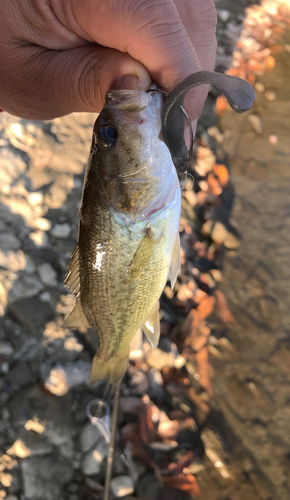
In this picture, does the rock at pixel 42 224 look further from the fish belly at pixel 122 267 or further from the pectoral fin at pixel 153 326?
the pectoral fin at pixel 153 326

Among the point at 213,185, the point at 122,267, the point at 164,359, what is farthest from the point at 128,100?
the point at 213,185

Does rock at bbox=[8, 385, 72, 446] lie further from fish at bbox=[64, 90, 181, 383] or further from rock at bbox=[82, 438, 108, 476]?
fish at bbox=[64, 90, 181, 383]

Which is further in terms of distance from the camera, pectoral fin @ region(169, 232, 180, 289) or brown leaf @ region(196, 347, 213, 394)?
brown leaf @ region(196, 347, 213, 394)

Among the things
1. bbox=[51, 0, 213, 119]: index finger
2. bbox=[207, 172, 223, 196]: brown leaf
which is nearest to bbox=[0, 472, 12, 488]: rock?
bbox=[51, 0, 213, 119]: index finger

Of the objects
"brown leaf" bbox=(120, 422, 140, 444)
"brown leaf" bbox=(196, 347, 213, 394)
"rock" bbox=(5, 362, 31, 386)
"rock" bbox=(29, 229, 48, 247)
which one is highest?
"rock" bbox=(29, 229, 48, 247)

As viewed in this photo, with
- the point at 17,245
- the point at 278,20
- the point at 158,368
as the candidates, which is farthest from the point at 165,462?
the point at 278,20

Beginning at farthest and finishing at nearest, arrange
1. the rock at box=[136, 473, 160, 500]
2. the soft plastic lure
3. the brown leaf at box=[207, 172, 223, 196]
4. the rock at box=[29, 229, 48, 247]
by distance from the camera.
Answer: the brown leaf at box=[207, 172, 223, 196]
the rock at box=[29, 229, 48, 247]
the rock at box=[136, 473, 160, 500]
the soft plastic lure

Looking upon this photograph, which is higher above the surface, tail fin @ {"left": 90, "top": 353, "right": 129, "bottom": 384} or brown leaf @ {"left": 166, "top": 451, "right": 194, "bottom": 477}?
tail fin @ {"left": 90, "top": 353, "right": 129, "bottom": 384}
